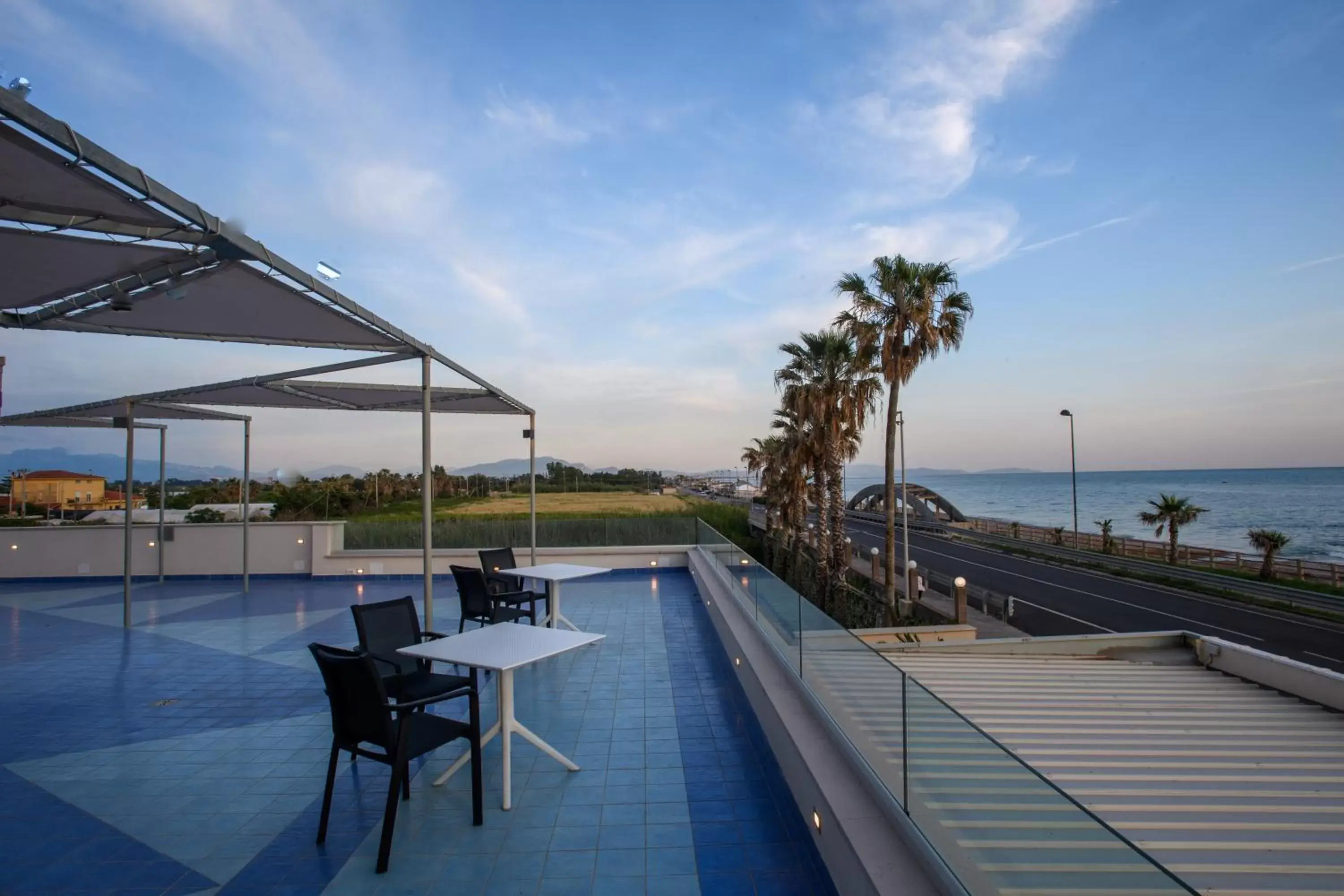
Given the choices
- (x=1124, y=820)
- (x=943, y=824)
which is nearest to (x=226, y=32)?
(x=943, y=824)

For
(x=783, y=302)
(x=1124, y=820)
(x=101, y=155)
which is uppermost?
(x=783, y=302)

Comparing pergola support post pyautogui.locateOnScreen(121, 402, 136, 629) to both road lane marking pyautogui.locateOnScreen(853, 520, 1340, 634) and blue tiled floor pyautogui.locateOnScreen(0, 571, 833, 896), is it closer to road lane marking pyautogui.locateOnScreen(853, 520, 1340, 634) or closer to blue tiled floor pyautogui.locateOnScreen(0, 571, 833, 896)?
blue tiled floor pyautogui.locateOnScreen(0, 571, 833, 896)

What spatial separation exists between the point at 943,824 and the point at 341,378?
7.98 m

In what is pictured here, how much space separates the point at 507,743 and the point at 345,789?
1009 millimetres

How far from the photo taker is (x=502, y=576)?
23.5 ft

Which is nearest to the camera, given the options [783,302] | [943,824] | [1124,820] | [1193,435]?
[943,824]

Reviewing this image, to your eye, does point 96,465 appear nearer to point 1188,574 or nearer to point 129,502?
point 129,502

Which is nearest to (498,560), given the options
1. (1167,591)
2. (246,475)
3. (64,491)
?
(246,475)

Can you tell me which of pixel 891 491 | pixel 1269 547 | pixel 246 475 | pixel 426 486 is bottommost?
pixel 1269 547

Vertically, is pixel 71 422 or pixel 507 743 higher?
pixel 71 422

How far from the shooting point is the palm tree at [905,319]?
15.8 meters

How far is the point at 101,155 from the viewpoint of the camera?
2.23 meters

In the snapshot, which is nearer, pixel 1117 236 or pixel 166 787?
pixel 166 787

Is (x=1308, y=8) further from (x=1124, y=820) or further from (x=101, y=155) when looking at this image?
(x=101, y=155)
